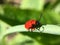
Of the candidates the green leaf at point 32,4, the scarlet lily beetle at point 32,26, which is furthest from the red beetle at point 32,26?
the green leaf at point 32,4

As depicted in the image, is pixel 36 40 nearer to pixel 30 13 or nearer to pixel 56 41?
pixel 56 41

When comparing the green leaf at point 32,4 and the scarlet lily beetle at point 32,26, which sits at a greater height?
the scarlet lily beetle at point 32,26

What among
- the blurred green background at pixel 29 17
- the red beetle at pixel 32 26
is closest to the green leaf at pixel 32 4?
the blurred green background at pixel 29 17

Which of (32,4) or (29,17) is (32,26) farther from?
(32,4)

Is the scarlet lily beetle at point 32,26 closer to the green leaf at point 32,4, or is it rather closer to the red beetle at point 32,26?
the red beetle at point 32,26

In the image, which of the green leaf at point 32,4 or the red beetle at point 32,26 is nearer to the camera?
the red beetle at point 32,26

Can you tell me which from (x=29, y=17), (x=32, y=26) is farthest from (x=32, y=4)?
(x=32, y=26)

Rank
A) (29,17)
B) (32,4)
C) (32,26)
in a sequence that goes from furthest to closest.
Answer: (32,4) < (29,17) < (32,26)

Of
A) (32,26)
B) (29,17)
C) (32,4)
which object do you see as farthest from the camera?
(32,4)
